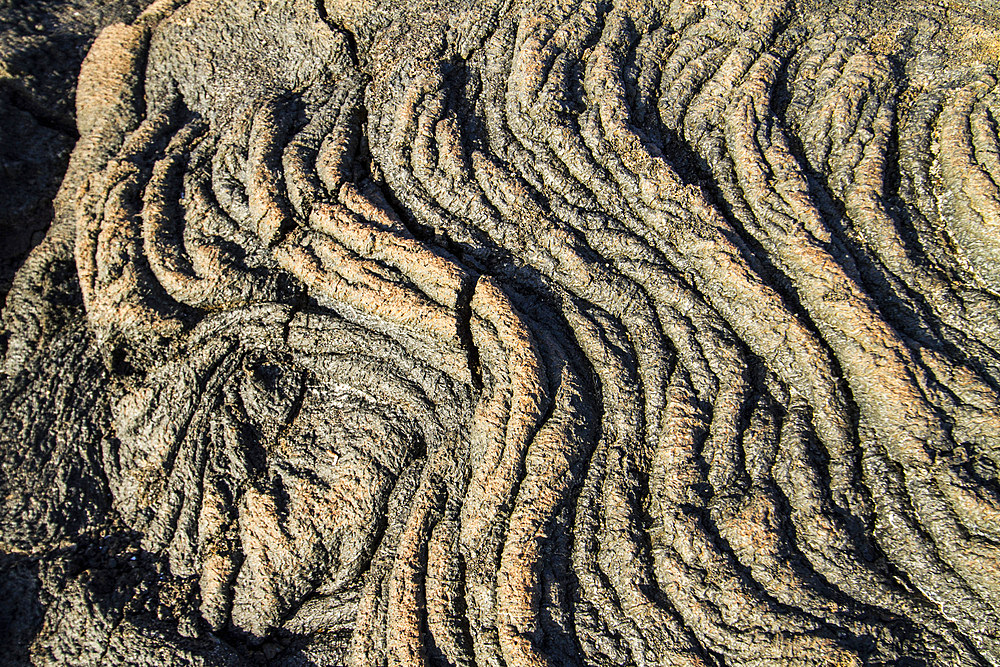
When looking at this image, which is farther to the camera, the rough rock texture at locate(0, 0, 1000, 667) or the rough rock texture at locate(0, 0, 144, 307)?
the rough rock texture at locate(0, 0, 144, 307)

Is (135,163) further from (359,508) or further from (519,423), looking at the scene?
(519,423)

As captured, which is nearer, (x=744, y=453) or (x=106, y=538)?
(x=744, y=453)

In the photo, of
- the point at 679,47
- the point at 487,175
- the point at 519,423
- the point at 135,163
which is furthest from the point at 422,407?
the point at 679,47

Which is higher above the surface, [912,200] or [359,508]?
[912,200]

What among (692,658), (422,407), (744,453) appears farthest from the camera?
(422,407)

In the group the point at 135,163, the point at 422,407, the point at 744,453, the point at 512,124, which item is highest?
the point at 512,124

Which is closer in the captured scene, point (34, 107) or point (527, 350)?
point (527, 350)

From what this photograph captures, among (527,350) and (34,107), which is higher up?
(527,350)

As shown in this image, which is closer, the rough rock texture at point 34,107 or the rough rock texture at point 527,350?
the rough rock texture at point 527,350
